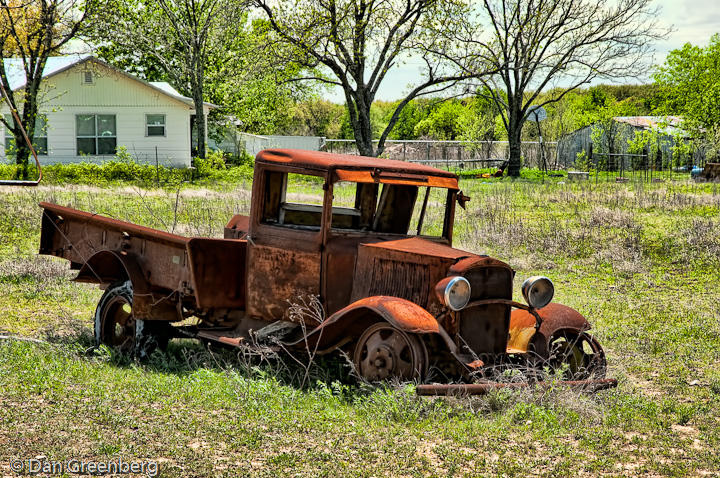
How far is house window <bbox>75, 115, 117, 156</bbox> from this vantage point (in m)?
33.0

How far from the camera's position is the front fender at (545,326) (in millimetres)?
6562

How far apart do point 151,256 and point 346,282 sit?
2.08 metres

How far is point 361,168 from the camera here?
658 centimetres

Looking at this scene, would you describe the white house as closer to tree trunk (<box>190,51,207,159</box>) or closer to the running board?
tree trunk (<box>190,51,207,159</box>)

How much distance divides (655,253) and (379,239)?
28.6 ft

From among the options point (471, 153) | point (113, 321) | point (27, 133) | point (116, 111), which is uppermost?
point (116, 111)

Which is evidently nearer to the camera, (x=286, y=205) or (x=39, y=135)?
(x=286, y=205)

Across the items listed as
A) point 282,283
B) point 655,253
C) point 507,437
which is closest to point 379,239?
point 282,283

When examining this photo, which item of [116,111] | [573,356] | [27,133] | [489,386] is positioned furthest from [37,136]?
[489,386]

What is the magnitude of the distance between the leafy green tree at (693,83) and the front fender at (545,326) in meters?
39.9

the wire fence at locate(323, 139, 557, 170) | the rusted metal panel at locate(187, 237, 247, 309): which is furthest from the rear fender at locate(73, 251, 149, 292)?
the wire fence at locate(323, 139, 557, 170)

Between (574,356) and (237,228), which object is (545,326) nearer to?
(574,356)

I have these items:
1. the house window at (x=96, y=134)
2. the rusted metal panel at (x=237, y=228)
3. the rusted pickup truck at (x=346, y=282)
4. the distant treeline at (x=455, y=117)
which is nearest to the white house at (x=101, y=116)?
the house window at (x=96, y=134)

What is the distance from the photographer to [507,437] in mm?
5109
